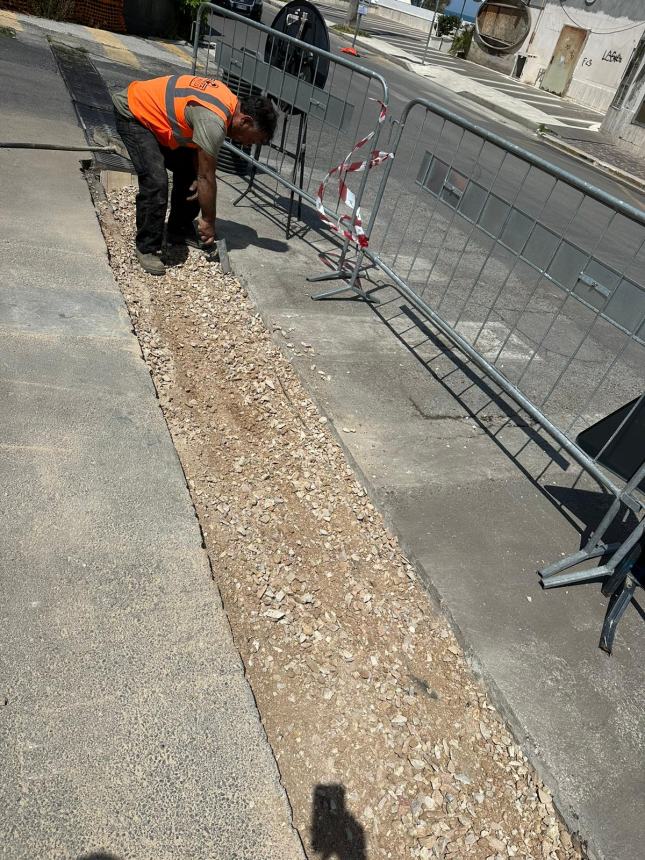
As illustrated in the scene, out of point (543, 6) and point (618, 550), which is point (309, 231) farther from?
point (543, 6)

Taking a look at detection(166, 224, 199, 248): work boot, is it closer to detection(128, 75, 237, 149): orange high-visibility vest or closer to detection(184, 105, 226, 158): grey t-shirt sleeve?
detection(128, 75, 237, 149): orange high-visibility vest

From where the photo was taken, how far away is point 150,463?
132 inches

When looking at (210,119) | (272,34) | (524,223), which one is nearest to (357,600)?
(524,223)

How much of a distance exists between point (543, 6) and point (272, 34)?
31167 mm

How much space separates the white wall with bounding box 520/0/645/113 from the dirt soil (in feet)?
96.1

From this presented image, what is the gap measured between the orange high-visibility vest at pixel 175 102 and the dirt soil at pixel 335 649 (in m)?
1.75

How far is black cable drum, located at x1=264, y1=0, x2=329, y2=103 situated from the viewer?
636 cm

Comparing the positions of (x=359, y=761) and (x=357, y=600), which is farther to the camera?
(x=357, y=600)

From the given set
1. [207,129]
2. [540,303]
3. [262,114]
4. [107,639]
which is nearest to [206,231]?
[207,129]

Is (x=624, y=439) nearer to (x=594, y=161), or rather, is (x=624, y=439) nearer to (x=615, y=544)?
(x=615, y=544)

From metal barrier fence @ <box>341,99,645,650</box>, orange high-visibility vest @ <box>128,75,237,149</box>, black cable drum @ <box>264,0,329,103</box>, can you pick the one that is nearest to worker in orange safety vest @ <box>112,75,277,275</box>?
orange high-visibility vest @ <box>128,75,237,149</box>

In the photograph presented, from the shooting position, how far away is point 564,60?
29.4m

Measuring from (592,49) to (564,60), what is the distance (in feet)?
5.74

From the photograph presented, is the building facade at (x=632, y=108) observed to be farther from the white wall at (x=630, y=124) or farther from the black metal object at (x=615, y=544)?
the black metal object at (x=615, y=544)
